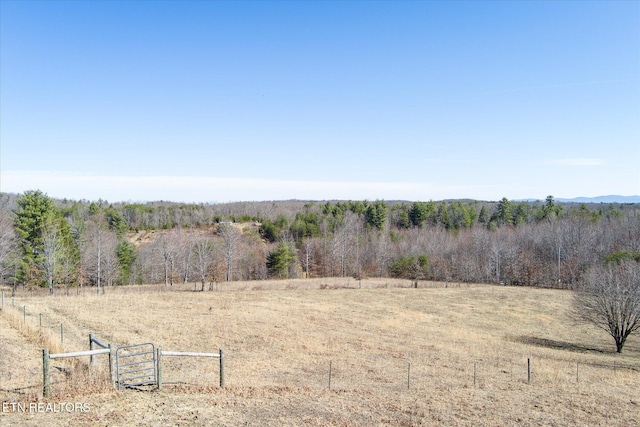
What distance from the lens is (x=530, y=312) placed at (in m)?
47.3

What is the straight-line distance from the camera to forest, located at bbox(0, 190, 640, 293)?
5359 cm

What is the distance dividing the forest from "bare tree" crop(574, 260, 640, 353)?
63.2ft

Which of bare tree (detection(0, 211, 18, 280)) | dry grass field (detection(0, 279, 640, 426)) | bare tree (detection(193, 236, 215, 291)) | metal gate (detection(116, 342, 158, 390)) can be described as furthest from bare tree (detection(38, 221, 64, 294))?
metal gate (detection(116, 342, 158, 390))

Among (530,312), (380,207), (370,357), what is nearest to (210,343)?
(370,357)

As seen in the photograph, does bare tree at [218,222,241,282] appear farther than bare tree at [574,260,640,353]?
Yes

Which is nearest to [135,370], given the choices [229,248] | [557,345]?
[557,345]

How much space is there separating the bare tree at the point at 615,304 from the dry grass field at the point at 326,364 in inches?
65.6

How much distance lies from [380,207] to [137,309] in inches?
3545

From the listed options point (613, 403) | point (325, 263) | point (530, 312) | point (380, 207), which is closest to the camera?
point (613, 403)

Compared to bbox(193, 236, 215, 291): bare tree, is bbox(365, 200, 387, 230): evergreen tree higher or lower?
higher

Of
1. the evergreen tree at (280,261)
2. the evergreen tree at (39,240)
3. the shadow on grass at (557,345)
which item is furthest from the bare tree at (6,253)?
the shadow on grass at (557,345)

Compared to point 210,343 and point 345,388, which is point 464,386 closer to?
point 345,388

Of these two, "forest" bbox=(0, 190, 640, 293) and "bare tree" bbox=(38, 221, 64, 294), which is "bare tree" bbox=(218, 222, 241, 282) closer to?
"forest" bbox=(0, 190, 640, 293)

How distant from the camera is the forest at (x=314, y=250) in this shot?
53594 mm
